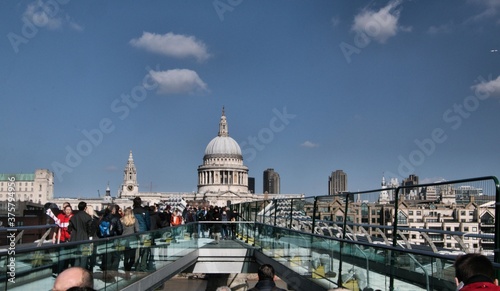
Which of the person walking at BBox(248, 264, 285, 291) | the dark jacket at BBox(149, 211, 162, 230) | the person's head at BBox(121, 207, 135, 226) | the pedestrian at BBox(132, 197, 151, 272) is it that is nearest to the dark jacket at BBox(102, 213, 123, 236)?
the pedestrian at BBox(132, 197, 151, 272)

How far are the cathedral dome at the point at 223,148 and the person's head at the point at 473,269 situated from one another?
187 metres

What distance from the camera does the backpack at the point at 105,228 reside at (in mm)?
12102

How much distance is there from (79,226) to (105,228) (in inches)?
22.0

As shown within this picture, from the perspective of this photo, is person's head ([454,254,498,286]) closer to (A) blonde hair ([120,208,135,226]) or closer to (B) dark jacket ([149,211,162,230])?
(A) blonde hair ([120,208,135,226])

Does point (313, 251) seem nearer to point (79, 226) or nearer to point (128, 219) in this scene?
point (128, 219)

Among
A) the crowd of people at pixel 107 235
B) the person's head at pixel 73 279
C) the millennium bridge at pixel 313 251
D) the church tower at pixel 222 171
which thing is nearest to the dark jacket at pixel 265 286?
the millennium bridge at pixel 313 251

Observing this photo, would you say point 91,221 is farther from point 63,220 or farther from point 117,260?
point 117,260

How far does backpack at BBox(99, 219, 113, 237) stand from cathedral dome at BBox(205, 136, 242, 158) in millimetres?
179346

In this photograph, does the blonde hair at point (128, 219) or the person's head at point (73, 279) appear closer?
the person's head at point (73, 279)

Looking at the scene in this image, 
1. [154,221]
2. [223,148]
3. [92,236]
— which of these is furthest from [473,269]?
[223,148]

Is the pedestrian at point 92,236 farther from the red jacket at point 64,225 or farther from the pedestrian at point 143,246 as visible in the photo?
the pedestrian at point 143,246

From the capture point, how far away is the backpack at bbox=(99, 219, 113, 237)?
39.7 ft

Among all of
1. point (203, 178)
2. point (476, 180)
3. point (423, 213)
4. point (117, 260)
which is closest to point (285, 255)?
point (423, 213)

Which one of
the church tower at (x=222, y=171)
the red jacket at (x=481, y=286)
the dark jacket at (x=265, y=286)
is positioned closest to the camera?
the red jacket at (x=481, y=286)
